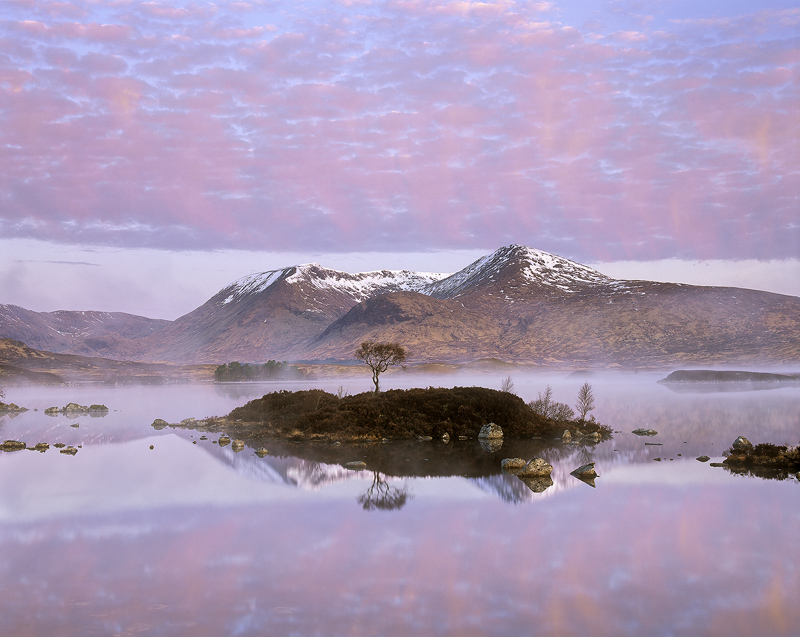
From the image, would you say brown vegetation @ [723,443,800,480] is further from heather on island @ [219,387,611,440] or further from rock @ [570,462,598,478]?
heather on island @ [219,387,611,440]

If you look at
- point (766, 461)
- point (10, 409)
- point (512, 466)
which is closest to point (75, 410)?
point (10, 409)

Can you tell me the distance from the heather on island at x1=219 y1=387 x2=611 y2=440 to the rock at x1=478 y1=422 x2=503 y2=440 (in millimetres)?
618

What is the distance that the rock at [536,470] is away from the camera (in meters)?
29.5

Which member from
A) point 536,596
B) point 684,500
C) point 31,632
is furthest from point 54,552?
point 684,500

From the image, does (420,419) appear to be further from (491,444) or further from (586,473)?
(586,473)

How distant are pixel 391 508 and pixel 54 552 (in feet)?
34.6

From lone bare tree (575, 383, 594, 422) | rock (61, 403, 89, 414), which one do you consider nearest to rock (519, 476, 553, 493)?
lone bare tree (575, 383, 594, 422)

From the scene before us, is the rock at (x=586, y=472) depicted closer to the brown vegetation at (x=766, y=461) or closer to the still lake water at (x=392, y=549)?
the still lake water at (x=392, y=549)

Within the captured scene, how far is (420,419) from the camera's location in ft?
149

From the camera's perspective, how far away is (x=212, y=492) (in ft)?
87.0

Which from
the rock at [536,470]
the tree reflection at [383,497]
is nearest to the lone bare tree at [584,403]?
the rock at [536,470]

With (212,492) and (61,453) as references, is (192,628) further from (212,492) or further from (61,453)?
(61,453)

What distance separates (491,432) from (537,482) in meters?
15.7

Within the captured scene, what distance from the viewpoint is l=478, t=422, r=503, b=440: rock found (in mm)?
43531
